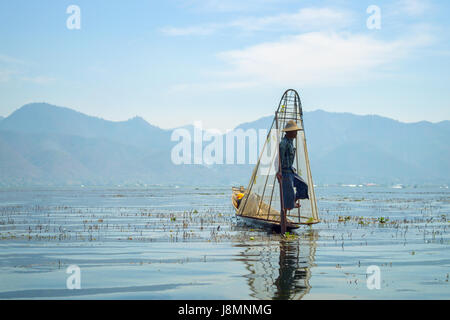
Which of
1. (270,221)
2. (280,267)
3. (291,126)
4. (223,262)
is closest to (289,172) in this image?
(291,126)

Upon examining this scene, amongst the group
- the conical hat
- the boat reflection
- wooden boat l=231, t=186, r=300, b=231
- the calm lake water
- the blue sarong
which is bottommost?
the calm lake water

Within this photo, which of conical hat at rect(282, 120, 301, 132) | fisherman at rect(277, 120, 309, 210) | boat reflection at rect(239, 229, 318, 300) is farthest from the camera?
fisherman at rect(277, 120, 309, 210)

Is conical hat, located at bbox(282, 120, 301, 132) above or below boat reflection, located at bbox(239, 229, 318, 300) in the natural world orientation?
above

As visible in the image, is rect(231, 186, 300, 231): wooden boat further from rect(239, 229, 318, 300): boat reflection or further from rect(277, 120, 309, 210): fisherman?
rect(277, 120, 309, 210): fisherman

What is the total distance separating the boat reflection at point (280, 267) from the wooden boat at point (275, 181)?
9.59 ft

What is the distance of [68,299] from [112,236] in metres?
17.0

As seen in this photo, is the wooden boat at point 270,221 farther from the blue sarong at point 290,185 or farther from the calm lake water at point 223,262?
the blue sarong at point 290,185

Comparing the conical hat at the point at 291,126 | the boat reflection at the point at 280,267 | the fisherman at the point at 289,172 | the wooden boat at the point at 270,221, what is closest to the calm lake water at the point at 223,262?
the boat reflection at the point at 280,267

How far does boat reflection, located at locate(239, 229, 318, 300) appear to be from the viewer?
1675 centimetres

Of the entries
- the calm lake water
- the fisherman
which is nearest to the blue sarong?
the fisherman

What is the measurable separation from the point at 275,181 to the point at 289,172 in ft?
12.2

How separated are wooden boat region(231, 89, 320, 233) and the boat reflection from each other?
292cm
